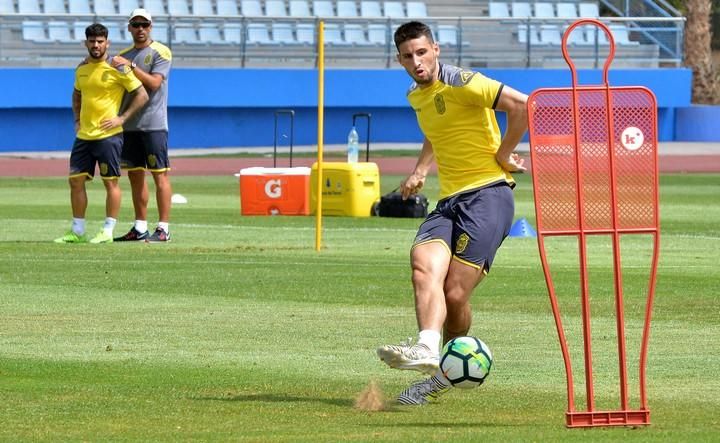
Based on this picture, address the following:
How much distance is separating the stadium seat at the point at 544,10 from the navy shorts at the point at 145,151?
3001 cm

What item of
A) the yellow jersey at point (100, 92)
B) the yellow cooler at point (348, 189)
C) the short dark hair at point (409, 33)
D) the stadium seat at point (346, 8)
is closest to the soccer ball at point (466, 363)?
the short dark hair at point (409, 33)

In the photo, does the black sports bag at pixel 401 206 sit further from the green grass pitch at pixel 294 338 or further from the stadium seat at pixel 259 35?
the stadium seat at pixel 259 35

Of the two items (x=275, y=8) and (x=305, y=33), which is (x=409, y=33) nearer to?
(x=305, y=33)

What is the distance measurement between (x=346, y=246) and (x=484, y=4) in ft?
98.1

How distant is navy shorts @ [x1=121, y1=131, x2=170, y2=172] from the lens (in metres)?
18.0

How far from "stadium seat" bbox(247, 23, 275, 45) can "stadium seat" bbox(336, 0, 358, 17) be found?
4.29 m

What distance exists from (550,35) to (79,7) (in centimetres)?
1227

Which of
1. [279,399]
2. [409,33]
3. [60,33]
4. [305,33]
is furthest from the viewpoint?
[305,33]

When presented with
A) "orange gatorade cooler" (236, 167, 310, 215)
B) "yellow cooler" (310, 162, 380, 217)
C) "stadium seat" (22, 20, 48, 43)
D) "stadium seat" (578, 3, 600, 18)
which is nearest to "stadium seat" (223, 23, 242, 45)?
"stadium seat" (22, 20, 48, 43)

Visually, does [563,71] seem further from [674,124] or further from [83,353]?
[83,353]

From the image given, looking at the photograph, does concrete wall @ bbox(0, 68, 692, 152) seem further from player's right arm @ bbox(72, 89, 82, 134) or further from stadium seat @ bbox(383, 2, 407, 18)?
player's right arm @ bbox(72, 89, 82, 134)

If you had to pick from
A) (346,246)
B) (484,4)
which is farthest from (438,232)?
(484,4)

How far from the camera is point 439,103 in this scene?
8703 mm

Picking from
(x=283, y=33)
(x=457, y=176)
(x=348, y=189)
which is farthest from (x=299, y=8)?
(x=457, y=176)
